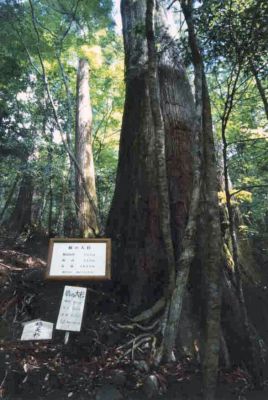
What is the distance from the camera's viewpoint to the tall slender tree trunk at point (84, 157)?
27.5 ft

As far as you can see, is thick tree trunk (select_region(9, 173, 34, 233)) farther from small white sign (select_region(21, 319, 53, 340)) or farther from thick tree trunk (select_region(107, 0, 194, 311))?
small white sign (select_region(21, 319, 53, 340))

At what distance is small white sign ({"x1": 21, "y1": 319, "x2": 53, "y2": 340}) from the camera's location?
399 cm

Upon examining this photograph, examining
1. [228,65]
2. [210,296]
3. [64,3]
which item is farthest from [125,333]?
[64,3]

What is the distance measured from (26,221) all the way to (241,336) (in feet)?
27.4

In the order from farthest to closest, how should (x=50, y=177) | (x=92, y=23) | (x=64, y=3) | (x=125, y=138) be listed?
(x=50, y=177) < (x=92, y=23) < (x=64, y=3) < (x=125, y=138)

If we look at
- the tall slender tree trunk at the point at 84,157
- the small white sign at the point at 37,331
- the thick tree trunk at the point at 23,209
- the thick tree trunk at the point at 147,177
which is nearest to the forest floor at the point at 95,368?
the small white sign at the point at 37,331

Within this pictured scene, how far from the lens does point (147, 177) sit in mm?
4926

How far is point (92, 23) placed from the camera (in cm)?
991

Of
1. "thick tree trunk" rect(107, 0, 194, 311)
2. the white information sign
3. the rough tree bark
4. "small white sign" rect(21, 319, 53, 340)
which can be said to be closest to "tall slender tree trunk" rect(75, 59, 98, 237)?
"thick tree trunk" rect(107, 0, 194, 311)

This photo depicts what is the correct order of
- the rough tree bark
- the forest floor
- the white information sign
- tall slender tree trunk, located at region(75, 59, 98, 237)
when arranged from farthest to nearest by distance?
tall slender tree trunk, located at region(75, 59, 98, 237)
the white information sign
the rough tree bark
the forest floor

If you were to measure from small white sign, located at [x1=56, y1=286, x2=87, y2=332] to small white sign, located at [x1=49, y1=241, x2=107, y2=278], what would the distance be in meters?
0.21

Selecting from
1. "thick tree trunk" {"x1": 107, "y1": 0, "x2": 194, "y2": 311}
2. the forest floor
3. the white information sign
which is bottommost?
the forest floor

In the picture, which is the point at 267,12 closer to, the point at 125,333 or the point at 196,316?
the point at 196,316

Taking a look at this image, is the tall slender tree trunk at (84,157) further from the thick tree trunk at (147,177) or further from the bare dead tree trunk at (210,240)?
the bare dead tree trunk at (210,240)
